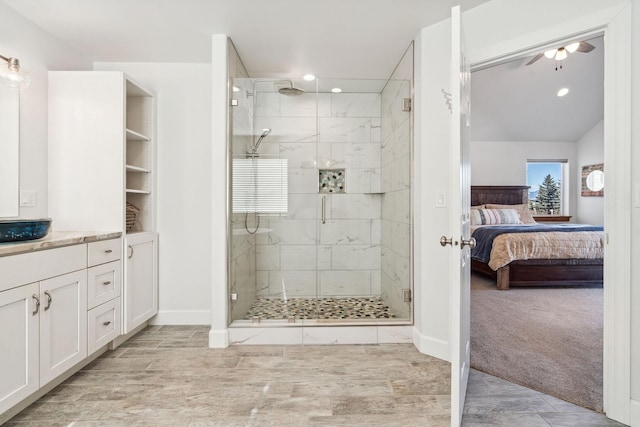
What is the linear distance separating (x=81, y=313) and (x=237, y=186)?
1.42 m

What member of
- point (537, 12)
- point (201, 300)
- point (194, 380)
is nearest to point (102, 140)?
point (201, 300)

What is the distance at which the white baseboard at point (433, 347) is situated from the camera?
105 inches

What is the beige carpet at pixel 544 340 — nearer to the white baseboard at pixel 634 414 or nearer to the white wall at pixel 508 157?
the white baseboard at pixel 634 414

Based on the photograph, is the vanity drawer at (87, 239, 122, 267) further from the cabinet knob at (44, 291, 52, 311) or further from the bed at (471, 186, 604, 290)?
the bed at (471, 186, 604, 290)

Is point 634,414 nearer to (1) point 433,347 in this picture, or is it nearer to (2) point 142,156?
(1) point 433,347

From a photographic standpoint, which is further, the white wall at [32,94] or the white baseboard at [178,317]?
the white baseboard at [178,317]

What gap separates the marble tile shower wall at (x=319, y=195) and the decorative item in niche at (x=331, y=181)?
0.15 feet

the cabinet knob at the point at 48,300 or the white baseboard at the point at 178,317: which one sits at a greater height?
the cabinet knob at the point at 48,300

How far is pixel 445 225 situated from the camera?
2709 mm

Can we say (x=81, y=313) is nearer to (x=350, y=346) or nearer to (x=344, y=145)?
(x=350, y=346)

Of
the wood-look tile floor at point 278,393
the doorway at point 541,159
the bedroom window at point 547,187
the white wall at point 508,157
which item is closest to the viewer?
the wood-look tile floor at point 278,393

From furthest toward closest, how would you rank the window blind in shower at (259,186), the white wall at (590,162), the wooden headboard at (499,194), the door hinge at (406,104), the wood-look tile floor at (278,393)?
the wooden headboard at (499,194), the white wall at (590,162), the window blind in shower at (259,186), the door hinge at (406,104), the wood-look tile floor at (278,393)

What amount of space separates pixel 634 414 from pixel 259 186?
9.41ft

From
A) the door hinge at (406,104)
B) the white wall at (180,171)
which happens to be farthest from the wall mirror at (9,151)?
the door hinge at (406,104)
